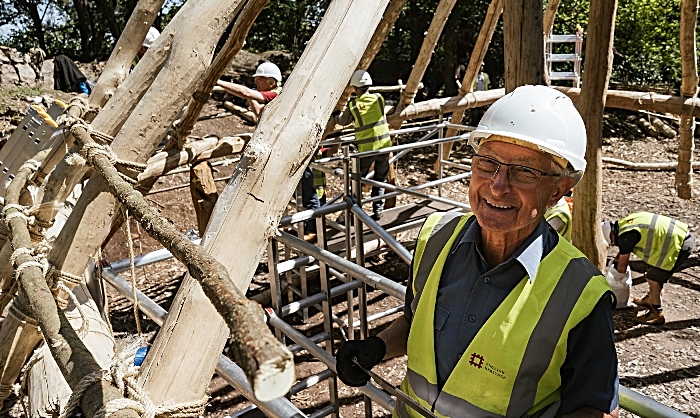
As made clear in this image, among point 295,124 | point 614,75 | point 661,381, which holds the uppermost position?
point 295,124

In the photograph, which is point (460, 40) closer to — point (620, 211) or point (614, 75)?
point (614, 75)

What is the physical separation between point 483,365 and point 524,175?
518 mm

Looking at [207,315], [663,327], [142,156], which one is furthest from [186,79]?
[663,327]

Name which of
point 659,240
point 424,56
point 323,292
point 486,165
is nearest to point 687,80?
point 659,240

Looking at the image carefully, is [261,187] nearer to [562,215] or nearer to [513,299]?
[513,299]

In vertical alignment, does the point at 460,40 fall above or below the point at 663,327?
above

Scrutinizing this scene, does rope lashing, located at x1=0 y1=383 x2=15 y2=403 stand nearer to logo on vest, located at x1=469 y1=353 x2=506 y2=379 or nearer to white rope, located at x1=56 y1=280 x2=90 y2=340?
white rope, located at x1=56 y1=280 x2=90 y2=340

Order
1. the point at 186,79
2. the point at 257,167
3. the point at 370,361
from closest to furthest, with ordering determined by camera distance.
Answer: the point at 257,167
the point at 370,361
the point at 186,79

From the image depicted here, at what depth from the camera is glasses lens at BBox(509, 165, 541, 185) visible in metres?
1.58

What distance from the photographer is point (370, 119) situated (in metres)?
6.48

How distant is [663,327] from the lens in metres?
5.13

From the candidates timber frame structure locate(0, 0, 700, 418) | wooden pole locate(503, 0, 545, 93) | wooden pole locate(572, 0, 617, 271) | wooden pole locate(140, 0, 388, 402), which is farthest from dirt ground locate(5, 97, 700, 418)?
wooden pole locate(140, 0, 388, 402)

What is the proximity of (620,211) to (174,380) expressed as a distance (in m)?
7.99

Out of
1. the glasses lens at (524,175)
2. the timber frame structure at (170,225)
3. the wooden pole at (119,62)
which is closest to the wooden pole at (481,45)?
the timber frame structure at (170,225)
